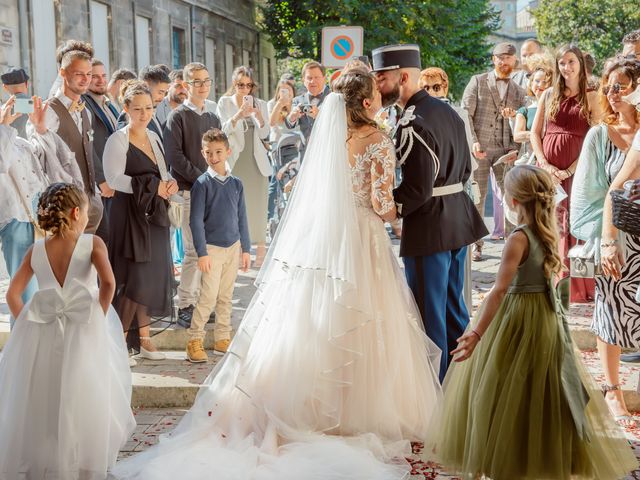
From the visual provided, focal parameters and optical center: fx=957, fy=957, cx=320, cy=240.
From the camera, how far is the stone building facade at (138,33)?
2080cm

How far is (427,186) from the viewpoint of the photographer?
232 inches

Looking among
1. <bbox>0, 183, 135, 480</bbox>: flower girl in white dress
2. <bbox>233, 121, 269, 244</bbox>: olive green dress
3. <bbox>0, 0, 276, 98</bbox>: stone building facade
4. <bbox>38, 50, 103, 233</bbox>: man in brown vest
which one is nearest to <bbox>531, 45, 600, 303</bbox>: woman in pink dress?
<bbox>233, 121, 269, 244</bbox>: olive green dress

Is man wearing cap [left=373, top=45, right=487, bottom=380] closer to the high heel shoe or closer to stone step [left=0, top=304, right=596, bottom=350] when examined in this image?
stone step [left=0, top=304, right=596, bottom=350]

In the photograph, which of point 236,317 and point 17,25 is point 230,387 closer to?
point 236,317

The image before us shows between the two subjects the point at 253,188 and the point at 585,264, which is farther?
the point at 253,188

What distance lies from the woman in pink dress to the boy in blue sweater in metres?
2.80

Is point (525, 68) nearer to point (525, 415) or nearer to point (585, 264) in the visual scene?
point (585, 264)

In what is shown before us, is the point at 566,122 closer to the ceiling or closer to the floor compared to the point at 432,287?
closer to the ceiling

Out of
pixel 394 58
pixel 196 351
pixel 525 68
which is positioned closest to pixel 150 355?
pixel 196 351

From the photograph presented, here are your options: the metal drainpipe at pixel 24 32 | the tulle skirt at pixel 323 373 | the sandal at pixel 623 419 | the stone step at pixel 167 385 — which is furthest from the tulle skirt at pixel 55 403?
→ the metal drainpipe at pixel 24 32

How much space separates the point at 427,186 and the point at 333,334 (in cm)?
110

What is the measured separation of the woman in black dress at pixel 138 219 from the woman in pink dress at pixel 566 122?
332cm

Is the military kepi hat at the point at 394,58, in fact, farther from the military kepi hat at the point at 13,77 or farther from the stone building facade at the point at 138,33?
the stone building facade at the point at 138,33

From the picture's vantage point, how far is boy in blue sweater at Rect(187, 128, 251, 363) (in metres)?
7.16
